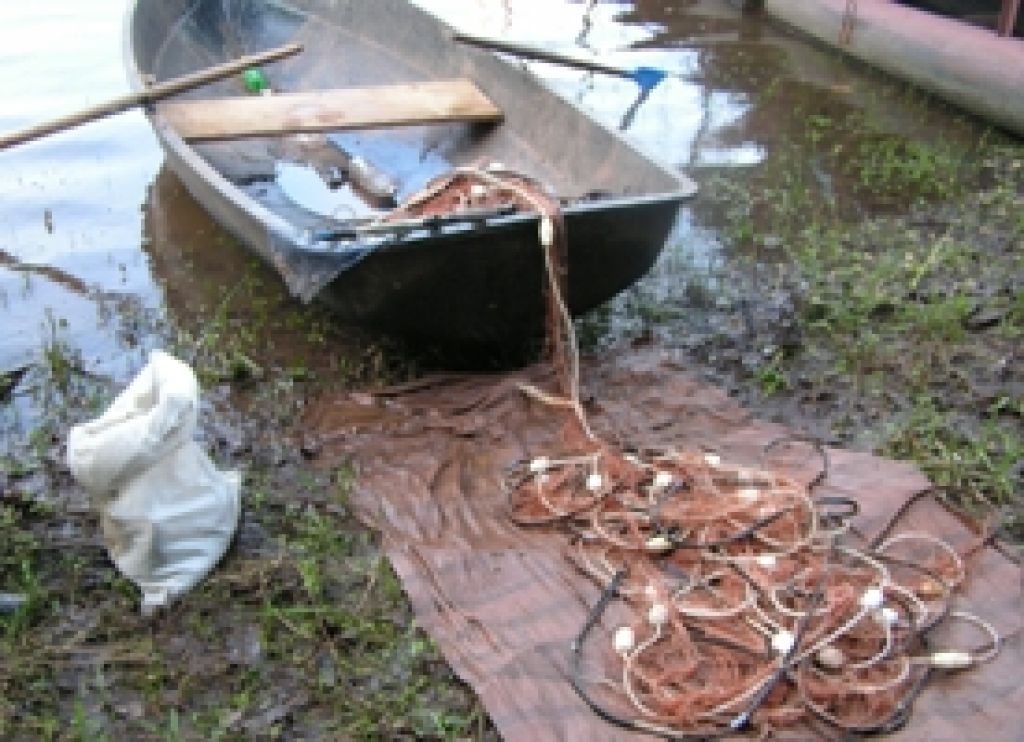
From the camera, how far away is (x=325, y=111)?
16.9ft

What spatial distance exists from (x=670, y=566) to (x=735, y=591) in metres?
0.22

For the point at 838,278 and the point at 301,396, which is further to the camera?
the point at 838,278

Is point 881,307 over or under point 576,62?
under

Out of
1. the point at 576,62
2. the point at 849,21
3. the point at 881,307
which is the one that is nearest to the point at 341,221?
the point at 576,62

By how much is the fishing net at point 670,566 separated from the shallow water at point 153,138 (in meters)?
1.12

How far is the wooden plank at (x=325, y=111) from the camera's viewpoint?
5.02m

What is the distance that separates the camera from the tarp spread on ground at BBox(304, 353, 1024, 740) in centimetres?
259

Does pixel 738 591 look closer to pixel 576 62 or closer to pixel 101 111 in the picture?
pixel 576 62

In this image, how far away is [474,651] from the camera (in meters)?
2.75

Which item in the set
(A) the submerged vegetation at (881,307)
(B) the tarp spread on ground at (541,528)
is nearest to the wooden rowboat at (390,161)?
(B) the tarp spread on ground at (541,528)

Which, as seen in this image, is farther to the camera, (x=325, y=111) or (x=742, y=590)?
(x=325, y=111)

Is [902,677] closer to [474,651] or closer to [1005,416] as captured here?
[474,651]

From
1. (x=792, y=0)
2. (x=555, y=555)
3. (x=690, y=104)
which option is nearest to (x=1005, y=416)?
(x=555, y=555)

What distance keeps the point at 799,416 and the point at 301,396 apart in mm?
1927
